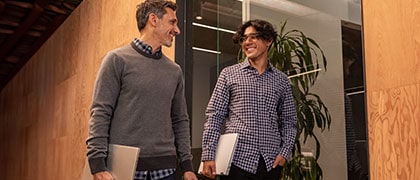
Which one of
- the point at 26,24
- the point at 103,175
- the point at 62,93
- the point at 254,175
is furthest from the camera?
the point at 26,24

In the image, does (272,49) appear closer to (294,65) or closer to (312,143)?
(294,65)

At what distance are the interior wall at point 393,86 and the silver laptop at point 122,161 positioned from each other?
879mm

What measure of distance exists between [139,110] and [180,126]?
231 mm

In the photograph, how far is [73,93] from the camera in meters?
4.11

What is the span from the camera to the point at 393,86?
5.95ft

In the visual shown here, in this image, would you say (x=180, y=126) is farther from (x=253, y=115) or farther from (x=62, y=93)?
(x=62, y=93)

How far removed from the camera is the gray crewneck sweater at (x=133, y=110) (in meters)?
1.81

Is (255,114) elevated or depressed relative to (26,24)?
depressed

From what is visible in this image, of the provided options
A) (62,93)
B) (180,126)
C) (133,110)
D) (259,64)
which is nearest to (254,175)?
(180,126)

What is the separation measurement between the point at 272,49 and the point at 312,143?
0.54 m

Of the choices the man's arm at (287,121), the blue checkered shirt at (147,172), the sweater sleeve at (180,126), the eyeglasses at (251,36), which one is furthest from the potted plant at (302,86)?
the blue checkered shirt at (147,172)

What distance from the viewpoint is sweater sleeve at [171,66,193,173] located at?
6.57 ft

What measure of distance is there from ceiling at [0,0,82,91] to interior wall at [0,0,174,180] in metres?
0.10

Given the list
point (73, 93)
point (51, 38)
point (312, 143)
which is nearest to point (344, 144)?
point (312, 143)
